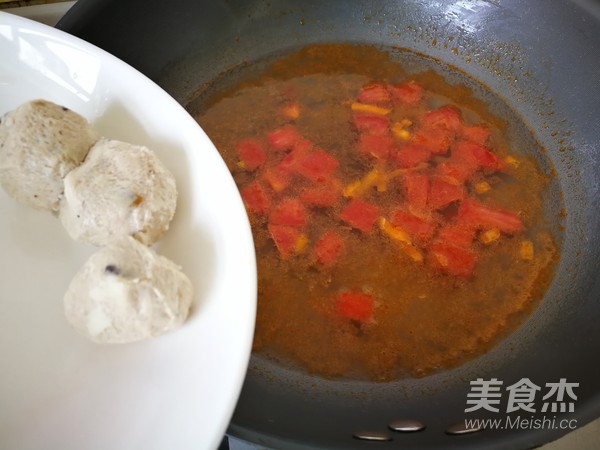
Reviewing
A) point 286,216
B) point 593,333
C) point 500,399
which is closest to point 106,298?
point 286,216

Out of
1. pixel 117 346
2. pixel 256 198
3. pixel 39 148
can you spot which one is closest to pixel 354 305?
pixel 256 198

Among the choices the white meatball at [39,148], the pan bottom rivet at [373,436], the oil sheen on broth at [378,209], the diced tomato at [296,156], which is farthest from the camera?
the diced tomato at [296,156]

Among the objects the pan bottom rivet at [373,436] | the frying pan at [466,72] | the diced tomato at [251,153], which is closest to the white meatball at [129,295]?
the frying pan at [466,72]

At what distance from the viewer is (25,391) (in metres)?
0.71

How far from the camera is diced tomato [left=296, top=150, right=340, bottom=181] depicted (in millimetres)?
1352

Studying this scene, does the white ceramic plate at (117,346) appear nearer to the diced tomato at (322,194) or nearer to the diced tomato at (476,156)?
the diced tomato at (322,194)

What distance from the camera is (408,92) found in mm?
→ 1503

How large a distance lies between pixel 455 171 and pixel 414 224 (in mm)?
200

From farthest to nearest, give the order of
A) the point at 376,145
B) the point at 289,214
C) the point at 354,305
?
the point at 376,145, the point at 289,214, the point at 354,305

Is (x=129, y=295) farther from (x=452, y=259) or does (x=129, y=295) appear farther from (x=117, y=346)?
(x=452, y=259)

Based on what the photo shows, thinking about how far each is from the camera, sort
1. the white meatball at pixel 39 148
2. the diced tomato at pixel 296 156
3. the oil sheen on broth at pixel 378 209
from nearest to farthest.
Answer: the white meatball at pixel 39 148 < the oil sheen on broth at pixel 378 209 < the diced tomato at pixel 296 156

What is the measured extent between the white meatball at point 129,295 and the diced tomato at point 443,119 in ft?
3.19

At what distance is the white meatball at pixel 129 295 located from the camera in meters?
0.66

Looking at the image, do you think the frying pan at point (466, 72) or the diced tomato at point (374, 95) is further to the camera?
the diced tomato at point (374, 95)
